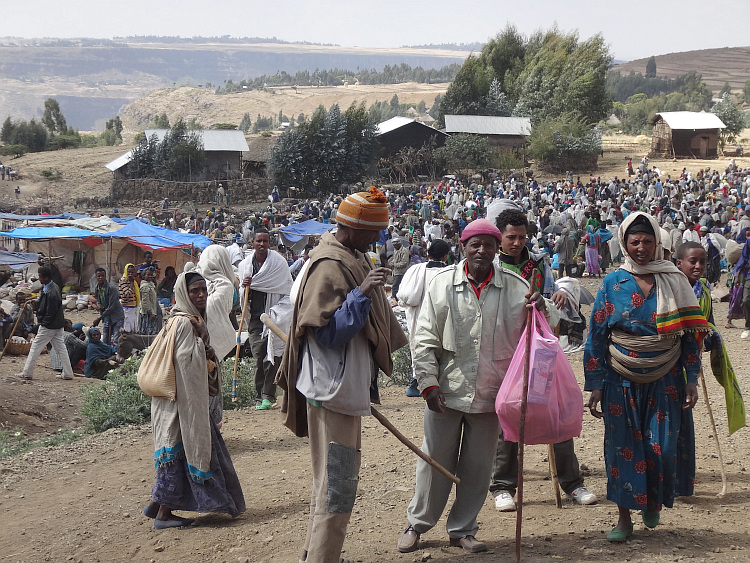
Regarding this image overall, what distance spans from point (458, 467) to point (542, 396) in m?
0.54

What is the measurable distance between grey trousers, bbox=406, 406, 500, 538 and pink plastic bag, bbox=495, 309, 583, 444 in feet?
0.54

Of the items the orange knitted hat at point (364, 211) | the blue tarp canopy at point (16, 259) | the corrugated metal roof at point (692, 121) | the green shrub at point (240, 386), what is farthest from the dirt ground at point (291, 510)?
the corrugated metal roof at point (692, 121)

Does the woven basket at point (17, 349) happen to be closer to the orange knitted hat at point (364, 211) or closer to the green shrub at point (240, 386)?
the green shrub at point (240, 386)

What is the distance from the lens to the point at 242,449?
5.99 m

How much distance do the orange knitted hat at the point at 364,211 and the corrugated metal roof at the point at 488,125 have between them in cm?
4432

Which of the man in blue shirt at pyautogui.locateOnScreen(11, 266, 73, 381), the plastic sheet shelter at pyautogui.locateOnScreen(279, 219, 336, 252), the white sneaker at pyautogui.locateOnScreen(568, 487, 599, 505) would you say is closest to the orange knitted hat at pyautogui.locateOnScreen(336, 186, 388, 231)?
the white sneaker at pyautogui.locateOnScreen(568, 487, 599, 505)

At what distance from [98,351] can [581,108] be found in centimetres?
4400

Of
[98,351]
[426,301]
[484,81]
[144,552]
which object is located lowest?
[98,351]

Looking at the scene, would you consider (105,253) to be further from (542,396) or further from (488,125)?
(488,125)

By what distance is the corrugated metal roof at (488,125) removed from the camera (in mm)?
47094

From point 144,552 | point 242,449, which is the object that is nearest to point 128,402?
point 242,449

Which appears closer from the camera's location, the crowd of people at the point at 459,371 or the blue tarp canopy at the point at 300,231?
the crowd of people at the point at 459,371

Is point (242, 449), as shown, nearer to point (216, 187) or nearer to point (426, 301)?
point (426, 301)

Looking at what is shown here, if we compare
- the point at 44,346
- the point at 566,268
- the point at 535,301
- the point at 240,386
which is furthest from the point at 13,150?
the point at 535,301
